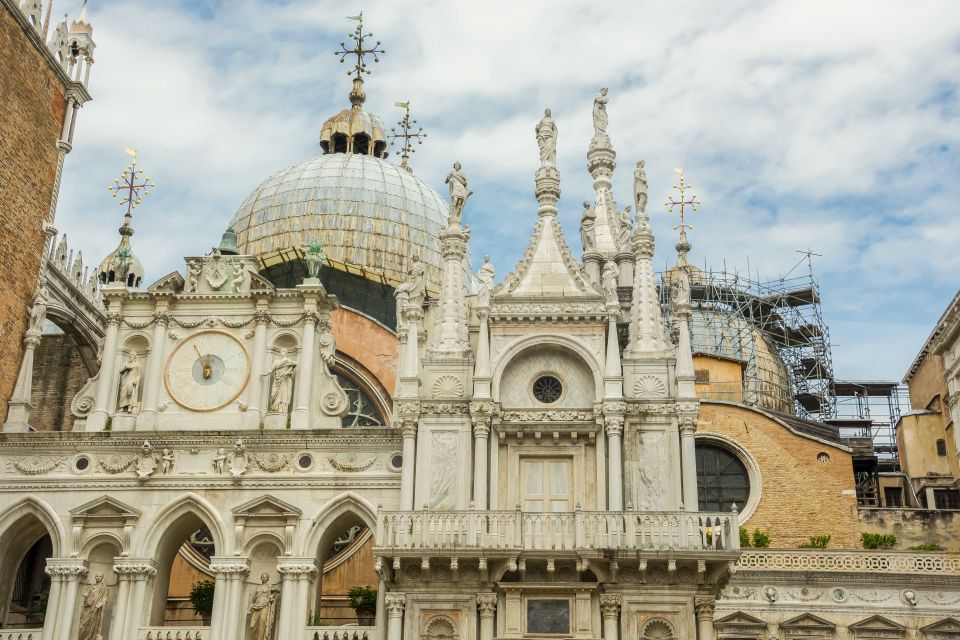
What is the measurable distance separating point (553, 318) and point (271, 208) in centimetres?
1849

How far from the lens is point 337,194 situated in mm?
46438

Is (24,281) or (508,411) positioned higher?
(24,281)

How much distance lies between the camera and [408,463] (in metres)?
29.7

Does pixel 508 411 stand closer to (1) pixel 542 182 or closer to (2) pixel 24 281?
(1) pixel 542 182

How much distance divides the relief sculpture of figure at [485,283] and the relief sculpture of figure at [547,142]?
11.1 feet

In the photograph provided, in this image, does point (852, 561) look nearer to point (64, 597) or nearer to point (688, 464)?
point (688, 464)

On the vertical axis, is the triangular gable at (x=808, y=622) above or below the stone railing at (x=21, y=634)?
above

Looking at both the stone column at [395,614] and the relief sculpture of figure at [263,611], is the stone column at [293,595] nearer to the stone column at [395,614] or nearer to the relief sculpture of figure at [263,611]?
the relief sculpture of figure at [263,611]

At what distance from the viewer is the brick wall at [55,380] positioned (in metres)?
38.7

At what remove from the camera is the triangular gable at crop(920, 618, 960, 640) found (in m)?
34.6

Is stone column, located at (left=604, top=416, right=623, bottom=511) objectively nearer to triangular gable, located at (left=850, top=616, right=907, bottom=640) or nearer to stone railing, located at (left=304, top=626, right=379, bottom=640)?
stone railing, located at (left=304, top=626, right=379, bottom=640)

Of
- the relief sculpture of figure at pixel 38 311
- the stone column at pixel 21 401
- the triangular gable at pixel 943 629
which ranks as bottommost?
the triangular gable at pixel 943 629

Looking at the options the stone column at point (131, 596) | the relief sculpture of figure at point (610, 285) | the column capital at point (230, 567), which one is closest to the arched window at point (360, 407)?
the column capital at point (230, 567)

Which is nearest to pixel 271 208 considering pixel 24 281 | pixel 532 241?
pixel 24 281
